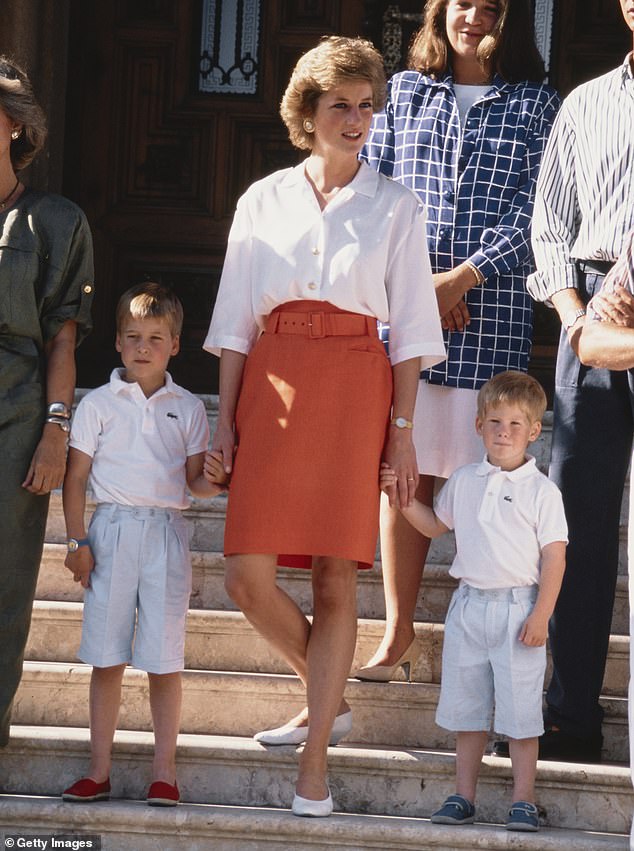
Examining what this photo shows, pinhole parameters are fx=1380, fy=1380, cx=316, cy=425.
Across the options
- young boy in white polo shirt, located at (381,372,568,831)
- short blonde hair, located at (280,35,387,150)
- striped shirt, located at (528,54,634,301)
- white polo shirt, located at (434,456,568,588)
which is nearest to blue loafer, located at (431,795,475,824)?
young boy in white polo shirt, located at (381,372,568,831)

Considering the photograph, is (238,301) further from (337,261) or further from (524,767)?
(524,767)

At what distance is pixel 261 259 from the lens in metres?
3.31

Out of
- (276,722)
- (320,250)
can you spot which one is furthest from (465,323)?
(276,722)

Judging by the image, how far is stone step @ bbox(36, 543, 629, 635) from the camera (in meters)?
3.98

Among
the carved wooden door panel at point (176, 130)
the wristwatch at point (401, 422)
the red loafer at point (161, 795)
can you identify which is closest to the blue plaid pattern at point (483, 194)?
the wristwatch at point (401, 422)

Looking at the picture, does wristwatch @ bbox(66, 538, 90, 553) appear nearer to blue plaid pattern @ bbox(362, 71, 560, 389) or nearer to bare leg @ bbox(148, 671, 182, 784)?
bare leg @ bbox(148, 671, 182, 784)

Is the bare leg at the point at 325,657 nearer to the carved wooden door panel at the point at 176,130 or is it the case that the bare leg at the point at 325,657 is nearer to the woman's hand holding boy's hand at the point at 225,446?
the woman's hand holding boy's hand at the point at 225,446

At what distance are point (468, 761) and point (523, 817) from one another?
0.59ft

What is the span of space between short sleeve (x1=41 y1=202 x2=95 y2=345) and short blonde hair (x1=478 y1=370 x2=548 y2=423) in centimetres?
100

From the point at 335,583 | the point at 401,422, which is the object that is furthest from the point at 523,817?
the point at 401,422

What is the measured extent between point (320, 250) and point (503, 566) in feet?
2.82

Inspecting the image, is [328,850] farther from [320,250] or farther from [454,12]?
[454,12]

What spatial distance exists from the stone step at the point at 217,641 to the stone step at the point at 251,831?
600 millimetres

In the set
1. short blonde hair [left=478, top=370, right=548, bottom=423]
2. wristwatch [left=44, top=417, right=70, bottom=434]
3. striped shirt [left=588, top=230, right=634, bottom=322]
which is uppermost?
striped shirt [left=588, top=230, right=634, bottom=322]
